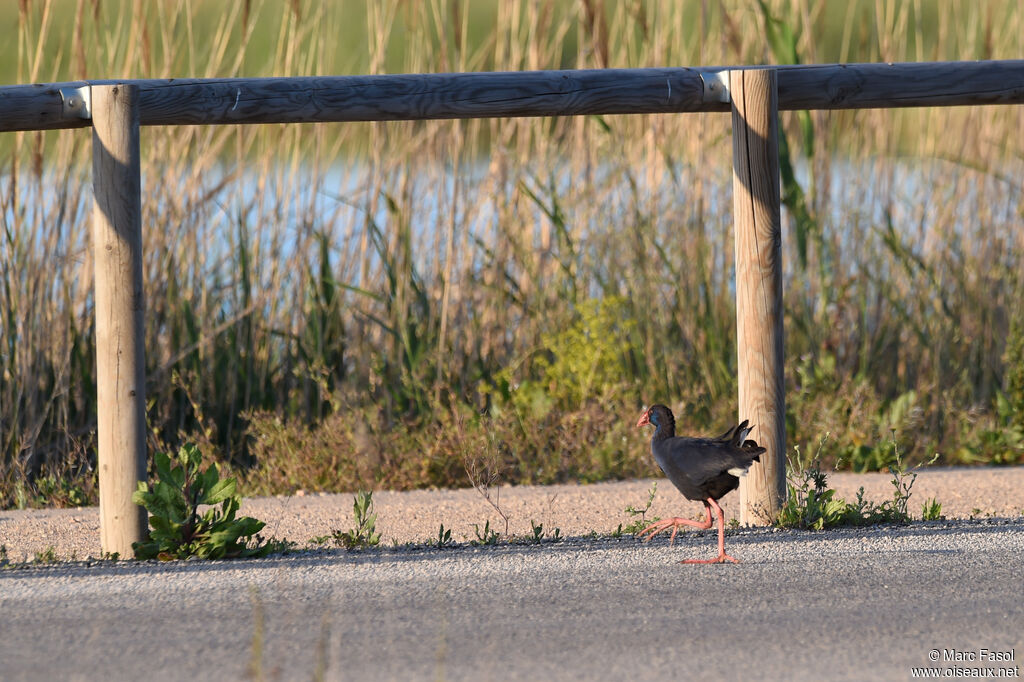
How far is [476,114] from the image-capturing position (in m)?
5.06

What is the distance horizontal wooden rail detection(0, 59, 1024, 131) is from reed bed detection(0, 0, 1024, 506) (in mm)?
1876

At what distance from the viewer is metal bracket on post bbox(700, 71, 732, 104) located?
5090mm

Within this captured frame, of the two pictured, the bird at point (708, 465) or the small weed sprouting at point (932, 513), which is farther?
the small weed sprouting at point (932, 513)

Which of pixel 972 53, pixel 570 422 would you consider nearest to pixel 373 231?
pixel 570 422

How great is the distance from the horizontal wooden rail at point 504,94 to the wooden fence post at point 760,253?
0.15 metres

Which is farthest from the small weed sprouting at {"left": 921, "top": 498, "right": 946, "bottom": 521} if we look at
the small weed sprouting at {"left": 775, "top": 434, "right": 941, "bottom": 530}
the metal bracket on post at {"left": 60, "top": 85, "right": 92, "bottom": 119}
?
the metal bracket on post at {"left": 60, "top": 85, "right": 92, "bottom": 119}

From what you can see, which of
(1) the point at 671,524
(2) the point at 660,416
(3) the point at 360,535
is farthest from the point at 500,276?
(1) the point at 671,524

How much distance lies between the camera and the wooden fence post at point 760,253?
16.5 feet

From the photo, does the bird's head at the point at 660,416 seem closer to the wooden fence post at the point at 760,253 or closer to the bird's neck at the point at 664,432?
the bird's neck at the point at 664,432

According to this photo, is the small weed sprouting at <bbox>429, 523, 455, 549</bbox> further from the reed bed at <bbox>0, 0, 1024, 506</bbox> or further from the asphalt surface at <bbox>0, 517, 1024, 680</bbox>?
the reed bed at <bbox>0, 0, 1024, 506</bbox>

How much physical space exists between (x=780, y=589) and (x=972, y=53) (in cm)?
486

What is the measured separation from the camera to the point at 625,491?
20.3ft

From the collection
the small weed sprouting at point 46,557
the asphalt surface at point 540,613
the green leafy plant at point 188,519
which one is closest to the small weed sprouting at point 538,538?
the asphalt surface at point 540,613

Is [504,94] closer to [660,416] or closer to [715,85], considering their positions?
[715,85]
